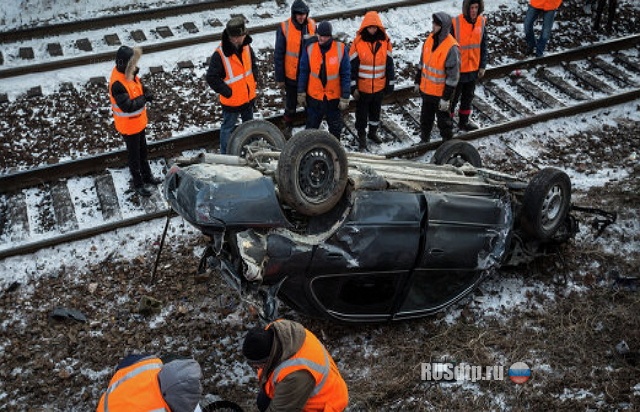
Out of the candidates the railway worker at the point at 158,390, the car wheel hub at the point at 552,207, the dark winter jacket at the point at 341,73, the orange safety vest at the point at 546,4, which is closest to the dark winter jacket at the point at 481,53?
the dark winter jacket at the point at 341,73

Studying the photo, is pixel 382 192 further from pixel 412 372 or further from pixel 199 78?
pixel 199 78

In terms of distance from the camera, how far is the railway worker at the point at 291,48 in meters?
8.32

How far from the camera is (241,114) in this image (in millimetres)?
8070

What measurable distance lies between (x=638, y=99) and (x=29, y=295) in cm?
834

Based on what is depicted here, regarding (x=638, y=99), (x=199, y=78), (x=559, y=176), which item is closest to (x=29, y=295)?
(x=199, y=78)

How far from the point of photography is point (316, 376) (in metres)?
4.18

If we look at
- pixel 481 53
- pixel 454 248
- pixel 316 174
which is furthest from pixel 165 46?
pixel 454 248

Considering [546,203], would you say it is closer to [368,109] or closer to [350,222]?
[350,222]

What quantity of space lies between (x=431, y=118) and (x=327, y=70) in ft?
5.20

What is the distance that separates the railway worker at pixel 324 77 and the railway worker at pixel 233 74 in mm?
632

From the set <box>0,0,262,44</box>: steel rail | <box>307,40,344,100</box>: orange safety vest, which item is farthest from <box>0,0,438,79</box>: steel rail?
<box>307,40,344,100</box>: orange safety vest

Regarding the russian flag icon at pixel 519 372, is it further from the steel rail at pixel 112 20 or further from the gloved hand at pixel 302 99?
the steel rail at pixel 112 20

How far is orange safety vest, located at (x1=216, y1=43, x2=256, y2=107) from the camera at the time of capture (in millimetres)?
7719

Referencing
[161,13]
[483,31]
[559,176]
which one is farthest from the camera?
[161,13]
